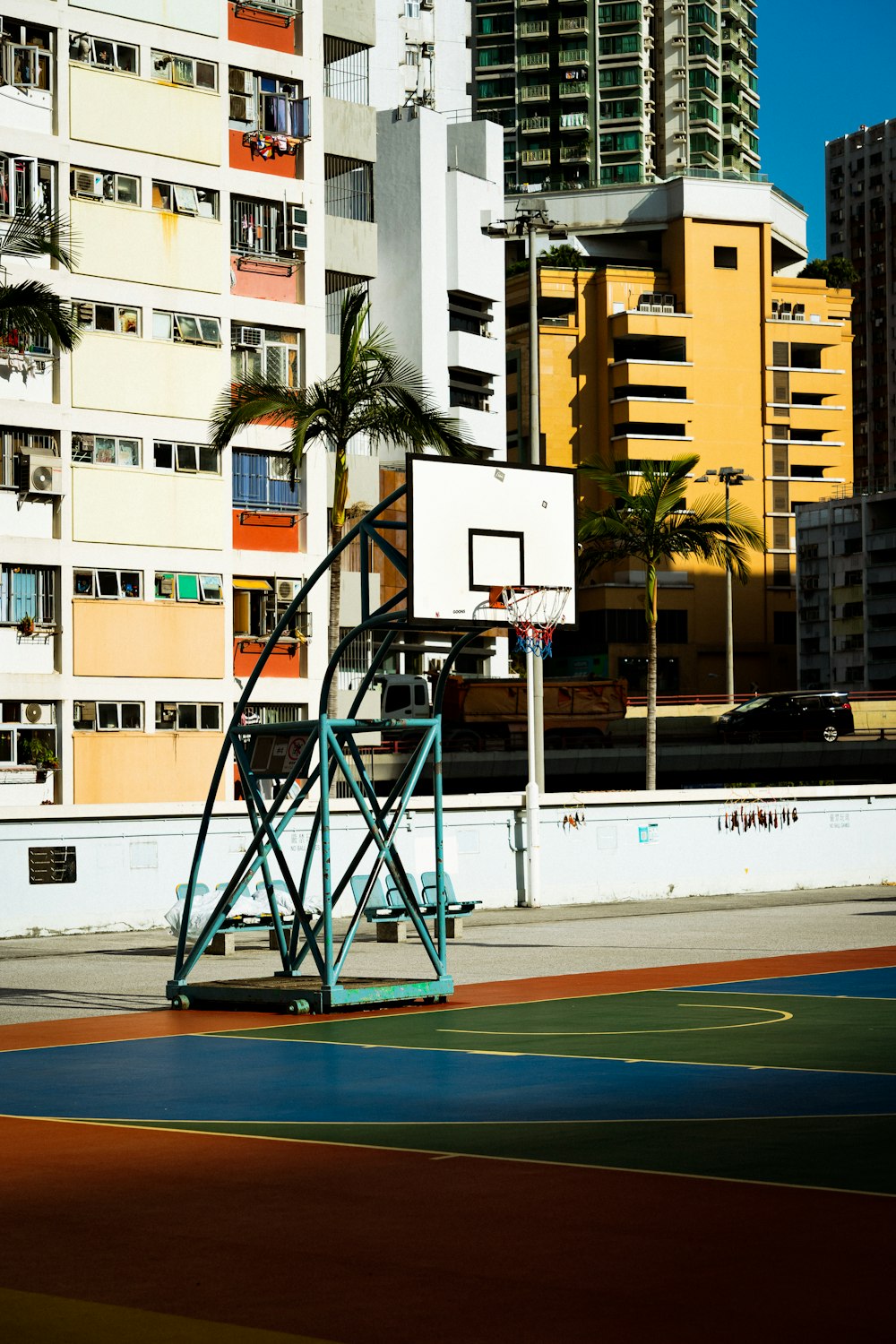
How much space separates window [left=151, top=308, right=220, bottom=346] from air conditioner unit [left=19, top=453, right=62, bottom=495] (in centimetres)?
499

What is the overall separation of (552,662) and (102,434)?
215 ft

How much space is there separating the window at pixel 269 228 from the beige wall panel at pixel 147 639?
33.4 feet

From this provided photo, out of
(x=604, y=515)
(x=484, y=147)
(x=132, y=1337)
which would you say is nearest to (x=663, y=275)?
(x=484, y=147)

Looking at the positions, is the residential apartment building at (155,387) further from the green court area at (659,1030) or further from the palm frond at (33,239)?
the green court area at (659,1030)

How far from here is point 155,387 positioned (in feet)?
163

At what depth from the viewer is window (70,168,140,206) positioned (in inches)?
1905

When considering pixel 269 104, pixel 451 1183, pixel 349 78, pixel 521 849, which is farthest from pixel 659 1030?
pixel 349 78

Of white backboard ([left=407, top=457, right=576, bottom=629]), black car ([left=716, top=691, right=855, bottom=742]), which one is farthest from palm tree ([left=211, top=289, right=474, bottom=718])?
black car ([left=716, top=691, right=855, bottom=742])

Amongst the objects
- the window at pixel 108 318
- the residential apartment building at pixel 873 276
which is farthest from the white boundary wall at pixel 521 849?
the residential apartment building at pixel 873 276

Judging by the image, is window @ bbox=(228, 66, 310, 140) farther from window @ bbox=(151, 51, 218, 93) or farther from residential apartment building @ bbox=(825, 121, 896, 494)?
residential apartment building @ bbox=(825, 121, 896, 494)

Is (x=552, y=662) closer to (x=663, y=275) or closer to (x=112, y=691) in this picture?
(x=663, y=275)

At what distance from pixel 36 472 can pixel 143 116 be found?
10.0 m

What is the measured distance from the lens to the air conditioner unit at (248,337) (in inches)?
2069

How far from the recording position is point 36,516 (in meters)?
47.7
